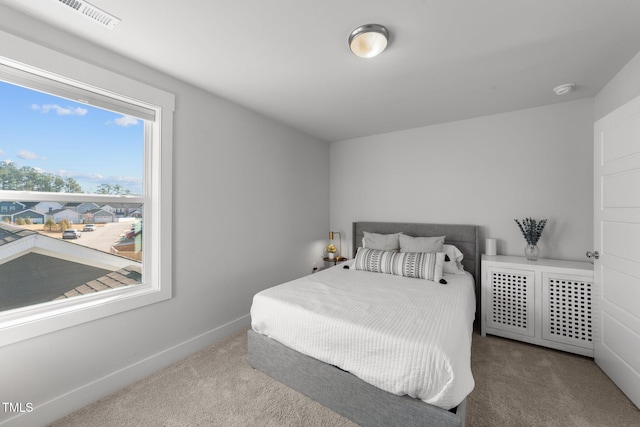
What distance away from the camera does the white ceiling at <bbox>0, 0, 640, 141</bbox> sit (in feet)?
4.97

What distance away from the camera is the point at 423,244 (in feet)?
10.1

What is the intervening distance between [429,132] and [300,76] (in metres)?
2.07

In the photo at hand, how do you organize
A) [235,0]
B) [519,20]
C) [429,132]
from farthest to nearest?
[429,132], [519,20], [235,0]

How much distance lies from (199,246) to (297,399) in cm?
156

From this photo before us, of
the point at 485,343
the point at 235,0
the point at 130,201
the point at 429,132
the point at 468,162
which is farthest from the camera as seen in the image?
the point at 429,132

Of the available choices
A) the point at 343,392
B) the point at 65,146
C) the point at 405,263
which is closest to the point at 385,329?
the point at 343,392

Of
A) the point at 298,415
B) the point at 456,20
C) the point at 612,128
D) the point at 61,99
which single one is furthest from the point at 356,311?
the point at 61,99

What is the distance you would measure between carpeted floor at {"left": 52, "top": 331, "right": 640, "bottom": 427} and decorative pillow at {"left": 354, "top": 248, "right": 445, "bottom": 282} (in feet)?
2.81

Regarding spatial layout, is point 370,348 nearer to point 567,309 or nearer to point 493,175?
point 567,309

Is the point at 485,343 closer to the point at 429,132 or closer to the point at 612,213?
the point at 612,213

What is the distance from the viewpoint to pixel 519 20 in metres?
1.59

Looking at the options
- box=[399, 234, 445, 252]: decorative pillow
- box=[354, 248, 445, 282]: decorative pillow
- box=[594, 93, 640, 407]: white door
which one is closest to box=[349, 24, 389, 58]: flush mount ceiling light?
box=[594, 93, 640, 407]: white door

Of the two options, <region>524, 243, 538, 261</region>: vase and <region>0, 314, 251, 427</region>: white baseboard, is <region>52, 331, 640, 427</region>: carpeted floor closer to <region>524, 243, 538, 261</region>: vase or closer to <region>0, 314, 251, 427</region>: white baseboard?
<region>0, 314, 251, 427</region>: white baseboard

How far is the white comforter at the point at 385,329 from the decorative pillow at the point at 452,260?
0.38 metres
